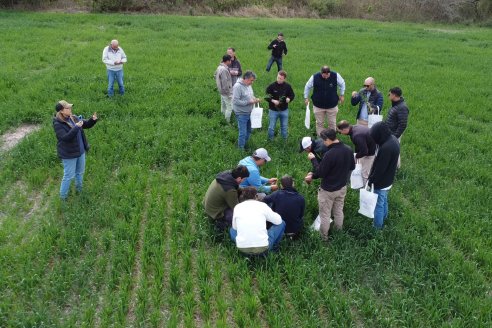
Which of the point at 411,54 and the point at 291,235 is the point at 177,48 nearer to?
the point at 411,54

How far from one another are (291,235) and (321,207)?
63 cm

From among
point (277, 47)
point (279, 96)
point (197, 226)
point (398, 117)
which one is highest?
point (277, 47)

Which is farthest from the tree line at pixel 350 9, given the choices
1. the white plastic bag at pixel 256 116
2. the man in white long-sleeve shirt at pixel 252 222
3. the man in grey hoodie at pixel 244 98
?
the man in white long-sleeve shirt at pixel 252 222

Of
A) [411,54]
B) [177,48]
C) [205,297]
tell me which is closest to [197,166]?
[205,297]

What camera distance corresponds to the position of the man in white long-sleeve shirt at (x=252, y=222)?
5742mm

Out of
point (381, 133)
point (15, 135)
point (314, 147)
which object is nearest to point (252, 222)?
point (314, 147)

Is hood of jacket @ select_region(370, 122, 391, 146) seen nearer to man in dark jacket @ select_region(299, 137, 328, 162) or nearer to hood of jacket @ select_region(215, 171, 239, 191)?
man in dark jacket @ select_region(299, 137, 328, 162)

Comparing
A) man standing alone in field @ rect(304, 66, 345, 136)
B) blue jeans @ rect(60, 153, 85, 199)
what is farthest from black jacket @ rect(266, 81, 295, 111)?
blue jeans @ rect(60, 153, 85, 199)

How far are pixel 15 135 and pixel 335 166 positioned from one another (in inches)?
314

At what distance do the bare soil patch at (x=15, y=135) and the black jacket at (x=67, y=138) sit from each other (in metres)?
3.10

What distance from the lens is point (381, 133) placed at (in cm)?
644

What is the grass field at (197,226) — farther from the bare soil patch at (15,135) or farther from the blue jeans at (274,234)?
the bare soil patch at (15,135)

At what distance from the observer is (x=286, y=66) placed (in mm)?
16469

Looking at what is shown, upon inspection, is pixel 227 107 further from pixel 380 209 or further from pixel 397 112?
pixel 380 209
